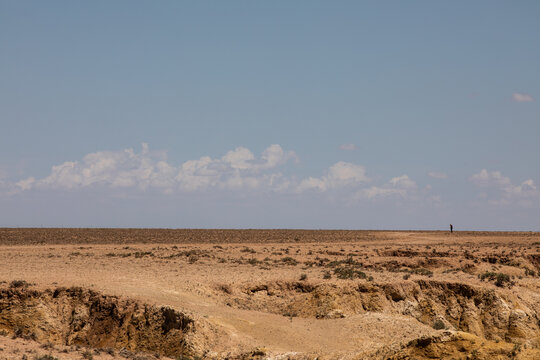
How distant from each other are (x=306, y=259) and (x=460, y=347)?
29534mm

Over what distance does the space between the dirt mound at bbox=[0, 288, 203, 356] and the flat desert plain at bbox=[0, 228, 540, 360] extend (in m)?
0.05

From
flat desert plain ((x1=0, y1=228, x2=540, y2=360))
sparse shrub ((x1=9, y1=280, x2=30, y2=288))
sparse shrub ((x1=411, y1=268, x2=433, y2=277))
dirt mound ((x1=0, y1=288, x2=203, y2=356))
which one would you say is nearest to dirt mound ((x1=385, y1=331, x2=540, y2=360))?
flat desert plain ((x1=0, y1=228, x2=540, y2=360))

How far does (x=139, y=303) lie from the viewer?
74.0ft

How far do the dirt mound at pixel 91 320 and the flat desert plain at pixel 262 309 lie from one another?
5 cm

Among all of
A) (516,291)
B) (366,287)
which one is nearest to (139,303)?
(366,287)

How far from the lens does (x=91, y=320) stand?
75.2 feet

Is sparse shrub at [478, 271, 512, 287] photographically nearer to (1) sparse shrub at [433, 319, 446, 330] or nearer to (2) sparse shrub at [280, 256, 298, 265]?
(1) sparse shrub at [433, 319, 446, 330]

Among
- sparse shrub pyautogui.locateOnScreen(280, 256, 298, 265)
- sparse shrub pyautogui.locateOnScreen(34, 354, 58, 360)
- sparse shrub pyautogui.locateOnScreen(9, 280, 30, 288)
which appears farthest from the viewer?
sparse shrub pyautogui.locateOnScreen(280, 256, 298, 265)

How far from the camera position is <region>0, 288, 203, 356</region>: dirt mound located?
20875 mm

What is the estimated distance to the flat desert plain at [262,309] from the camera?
17.5 m

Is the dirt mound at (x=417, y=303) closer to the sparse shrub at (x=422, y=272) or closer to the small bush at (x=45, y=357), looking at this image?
the sparse shrub at (x=422, y=272)

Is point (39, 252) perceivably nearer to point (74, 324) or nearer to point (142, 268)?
point (142, 268)

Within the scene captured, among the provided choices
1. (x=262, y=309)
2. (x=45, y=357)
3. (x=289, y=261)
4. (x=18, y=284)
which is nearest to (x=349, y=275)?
(x=262, y=309)

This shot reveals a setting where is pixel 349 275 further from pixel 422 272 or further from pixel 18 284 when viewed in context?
pixel 18 284
